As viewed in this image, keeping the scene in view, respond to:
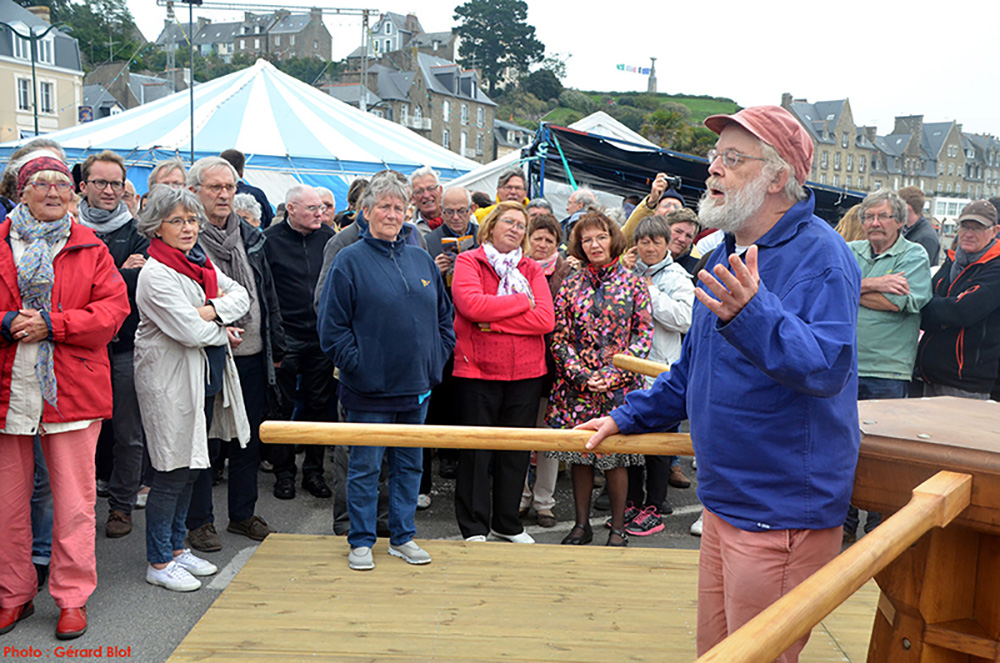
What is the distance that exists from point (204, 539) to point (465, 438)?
110 inches

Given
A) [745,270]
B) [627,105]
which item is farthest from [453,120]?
[745,270]

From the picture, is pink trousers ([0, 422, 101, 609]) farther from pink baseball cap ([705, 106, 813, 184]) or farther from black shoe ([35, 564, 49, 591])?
pink baseball cap ([705, 106, 813, 184])

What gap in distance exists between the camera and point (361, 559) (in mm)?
4039

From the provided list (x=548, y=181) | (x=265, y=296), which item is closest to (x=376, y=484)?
(x=265, y=296)

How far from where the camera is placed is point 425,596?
146 inches

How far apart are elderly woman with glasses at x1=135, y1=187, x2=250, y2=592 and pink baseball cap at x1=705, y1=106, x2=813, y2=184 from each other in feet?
9.32

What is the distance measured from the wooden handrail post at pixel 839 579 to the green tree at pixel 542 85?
89.1m

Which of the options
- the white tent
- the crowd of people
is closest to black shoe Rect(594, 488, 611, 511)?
the crowd of people

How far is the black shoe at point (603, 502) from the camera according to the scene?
552 centimetres

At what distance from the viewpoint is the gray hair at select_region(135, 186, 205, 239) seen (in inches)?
151

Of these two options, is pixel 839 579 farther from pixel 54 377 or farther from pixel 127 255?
pixel 127 255

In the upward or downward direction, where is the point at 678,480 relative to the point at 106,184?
downward

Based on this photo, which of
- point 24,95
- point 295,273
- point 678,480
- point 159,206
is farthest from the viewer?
point 24,95

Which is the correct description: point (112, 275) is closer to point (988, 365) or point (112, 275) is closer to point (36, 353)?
point (36, 353)
